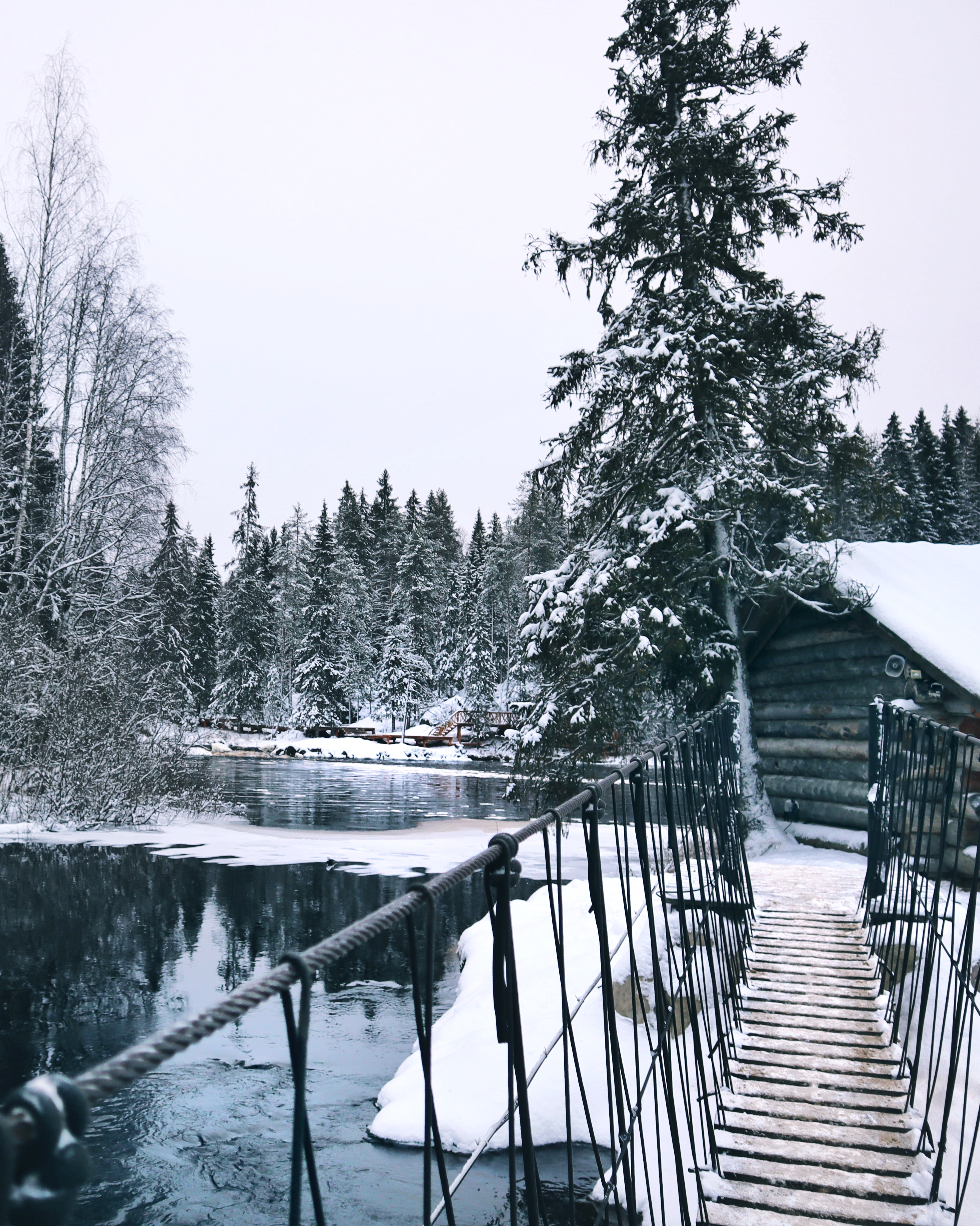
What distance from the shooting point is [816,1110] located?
4047 mm

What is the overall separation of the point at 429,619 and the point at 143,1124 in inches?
2188

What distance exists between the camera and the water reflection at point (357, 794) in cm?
2038

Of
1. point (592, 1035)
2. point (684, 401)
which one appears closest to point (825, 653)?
point (684, 401)

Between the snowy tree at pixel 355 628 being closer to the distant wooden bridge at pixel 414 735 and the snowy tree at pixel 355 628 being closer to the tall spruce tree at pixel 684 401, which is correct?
the distant wooden bridge at pixel 414 735

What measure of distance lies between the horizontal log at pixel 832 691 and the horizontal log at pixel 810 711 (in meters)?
0.05

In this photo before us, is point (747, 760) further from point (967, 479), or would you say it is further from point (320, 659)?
point (967, 479)

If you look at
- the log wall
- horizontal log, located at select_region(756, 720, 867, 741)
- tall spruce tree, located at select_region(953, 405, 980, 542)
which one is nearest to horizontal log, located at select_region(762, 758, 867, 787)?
the log wall

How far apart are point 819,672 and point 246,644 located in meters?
47.7

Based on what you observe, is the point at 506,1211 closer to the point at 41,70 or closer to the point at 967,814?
the point at 967,814

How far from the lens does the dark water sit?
16.7 feet

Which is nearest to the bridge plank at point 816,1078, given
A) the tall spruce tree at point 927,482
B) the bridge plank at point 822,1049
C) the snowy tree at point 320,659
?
the bridge plank at point 822,1049

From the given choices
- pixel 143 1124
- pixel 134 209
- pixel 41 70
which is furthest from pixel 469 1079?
pixel 41 70

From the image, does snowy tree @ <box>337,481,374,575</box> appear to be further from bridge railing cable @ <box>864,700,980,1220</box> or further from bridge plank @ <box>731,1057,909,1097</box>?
bridge plank @ <box>731,1057,909,1097</box>

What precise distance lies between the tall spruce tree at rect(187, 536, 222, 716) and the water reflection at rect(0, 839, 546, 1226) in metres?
40.0
